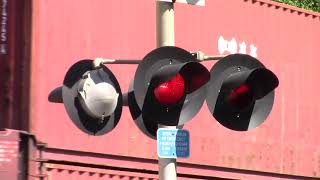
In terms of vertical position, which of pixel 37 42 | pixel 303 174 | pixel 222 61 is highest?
pixel 37 42

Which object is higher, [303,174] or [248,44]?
[248,44]

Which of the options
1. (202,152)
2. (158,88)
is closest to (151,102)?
(158,88)

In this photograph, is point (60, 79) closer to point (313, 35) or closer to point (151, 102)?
point (151, 102)

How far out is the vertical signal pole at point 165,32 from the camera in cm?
568

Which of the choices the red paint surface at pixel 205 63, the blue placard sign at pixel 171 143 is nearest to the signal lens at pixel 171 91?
the blue placard sign at pixel 171 143

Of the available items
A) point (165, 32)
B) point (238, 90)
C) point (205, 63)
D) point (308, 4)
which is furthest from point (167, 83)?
point (308, 4)

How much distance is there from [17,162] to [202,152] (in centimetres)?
417

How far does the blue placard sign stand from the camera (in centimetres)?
563

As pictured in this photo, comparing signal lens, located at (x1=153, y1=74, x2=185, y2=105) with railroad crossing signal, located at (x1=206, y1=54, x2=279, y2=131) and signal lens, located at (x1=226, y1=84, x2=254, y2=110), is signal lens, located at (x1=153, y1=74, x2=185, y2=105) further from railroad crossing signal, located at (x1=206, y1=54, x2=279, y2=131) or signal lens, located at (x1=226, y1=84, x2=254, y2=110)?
signal lens, located at (x1=226, y1=84, x2=254, y2=110)

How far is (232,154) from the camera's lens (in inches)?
401

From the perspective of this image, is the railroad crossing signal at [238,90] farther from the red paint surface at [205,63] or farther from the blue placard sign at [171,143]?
the red paint surface at [205,63]

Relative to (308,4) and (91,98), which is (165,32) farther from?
(308,4)

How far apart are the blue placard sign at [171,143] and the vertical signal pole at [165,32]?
6 centimetres

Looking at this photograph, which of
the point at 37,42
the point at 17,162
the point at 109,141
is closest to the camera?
→ the point at 17,162
